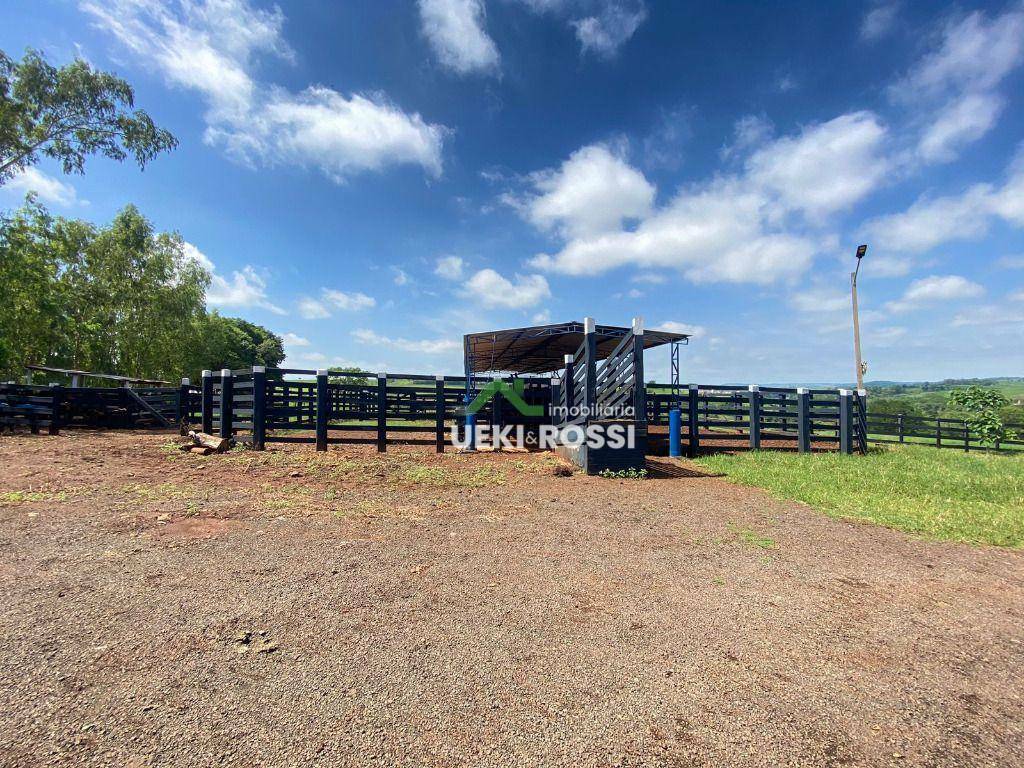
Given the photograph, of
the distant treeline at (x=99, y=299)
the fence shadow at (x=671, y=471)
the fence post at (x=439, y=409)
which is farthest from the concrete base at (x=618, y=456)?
the distant treeline at (x=99, y=299)

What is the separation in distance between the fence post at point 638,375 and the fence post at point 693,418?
3.60 meters

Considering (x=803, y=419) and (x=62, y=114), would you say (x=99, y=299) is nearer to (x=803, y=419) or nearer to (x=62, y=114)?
(x=62, y=114)

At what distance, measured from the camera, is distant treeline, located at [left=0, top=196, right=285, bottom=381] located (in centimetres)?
1834

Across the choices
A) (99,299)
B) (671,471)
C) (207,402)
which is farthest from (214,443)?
(99,299)

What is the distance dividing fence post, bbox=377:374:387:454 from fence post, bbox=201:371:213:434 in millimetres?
4782

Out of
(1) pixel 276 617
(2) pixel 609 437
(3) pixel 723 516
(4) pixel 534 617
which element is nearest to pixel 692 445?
(2) pixel 609 437

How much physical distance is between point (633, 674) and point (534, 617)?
72 centimetres

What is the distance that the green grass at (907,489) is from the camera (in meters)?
4.66

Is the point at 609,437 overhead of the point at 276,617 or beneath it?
overhead

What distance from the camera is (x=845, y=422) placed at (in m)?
10.9

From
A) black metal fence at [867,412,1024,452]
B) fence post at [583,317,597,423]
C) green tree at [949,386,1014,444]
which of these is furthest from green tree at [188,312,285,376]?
green tree at [949,386,1014,444]

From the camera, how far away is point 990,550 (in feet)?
13.1

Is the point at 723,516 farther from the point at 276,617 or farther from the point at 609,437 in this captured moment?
the point at 276,617

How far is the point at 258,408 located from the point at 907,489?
12.1 meters
